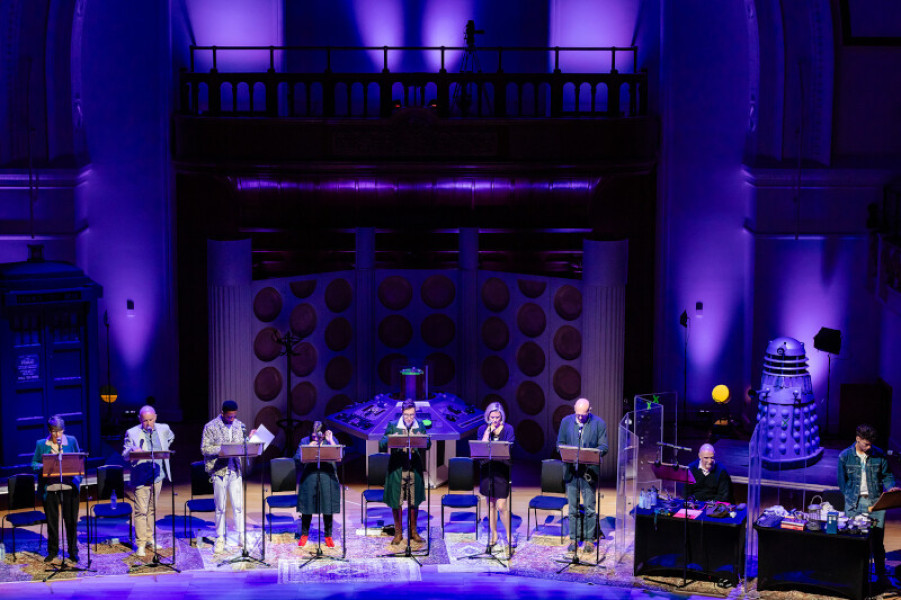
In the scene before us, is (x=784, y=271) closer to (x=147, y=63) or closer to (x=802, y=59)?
(x=802, y=59)

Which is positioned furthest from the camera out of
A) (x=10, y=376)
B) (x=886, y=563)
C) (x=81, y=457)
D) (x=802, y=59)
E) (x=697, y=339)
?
(x=697, y=339)

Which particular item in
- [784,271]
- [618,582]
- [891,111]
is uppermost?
[891,111]

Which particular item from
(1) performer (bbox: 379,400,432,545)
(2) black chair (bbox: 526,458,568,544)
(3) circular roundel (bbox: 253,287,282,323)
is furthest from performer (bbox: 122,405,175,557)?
(2) black chair (bbox: 526,458,568,544)

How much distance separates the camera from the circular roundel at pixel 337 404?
16859 millimetres

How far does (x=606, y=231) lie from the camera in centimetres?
1712

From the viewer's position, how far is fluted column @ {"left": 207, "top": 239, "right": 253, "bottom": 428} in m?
15.3

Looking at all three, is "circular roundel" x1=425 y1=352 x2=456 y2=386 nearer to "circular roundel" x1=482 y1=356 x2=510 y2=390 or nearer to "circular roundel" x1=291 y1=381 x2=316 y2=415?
"circular roundel" x1=482 y1=356 x2=510 y2=390

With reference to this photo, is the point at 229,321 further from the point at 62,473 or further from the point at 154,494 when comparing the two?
the point at 62,473

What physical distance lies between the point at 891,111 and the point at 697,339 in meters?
3.50

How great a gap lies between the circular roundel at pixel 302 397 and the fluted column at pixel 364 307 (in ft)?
1.89

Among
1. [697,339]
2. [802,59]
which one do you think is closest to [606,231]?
[697,339]

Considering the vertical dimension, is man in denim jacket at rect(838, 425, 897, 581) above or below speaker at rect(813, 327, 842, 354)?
below

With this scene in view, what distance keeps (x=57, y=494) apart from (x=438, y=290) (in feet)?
18.8

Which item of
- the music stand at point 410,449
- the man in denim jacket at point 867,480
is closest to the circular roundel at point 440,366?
the music stand at point 410,449
